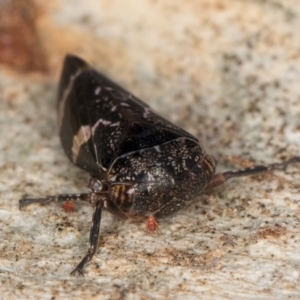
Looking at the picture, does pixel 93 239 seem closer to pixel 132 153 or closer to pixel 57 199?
pixel 57 199

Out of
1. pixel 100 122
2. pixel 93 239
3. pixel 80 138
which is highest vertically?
pixel 100 122

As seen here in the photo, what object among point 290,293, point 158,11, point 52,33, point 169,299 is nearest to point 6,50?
point 52,33

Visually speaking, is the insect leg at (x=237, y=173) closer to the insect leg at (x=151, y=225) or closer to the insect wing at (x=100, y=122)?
the insect wing at (x=100, y=122)

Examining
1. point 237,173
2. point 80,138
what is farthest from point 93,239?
point 237,173

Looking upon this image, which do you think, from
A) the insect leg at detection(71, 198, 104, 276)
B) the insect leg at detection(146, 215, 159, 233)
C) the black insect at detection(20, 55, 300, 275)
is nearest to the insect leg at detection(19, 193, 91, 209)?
the black insect at detection(20, 55, 300, 275)

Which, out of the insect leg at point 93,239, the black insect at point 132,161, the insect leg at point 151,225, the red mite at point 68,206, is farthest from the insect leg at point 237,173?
the red mite at point 68,206

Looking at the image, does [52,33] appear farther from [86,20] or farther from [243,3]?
[243,3]

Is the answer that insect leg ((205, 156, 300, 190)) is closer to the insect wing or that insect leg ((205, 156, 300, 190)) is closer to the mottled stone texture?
the mottled stone texture
